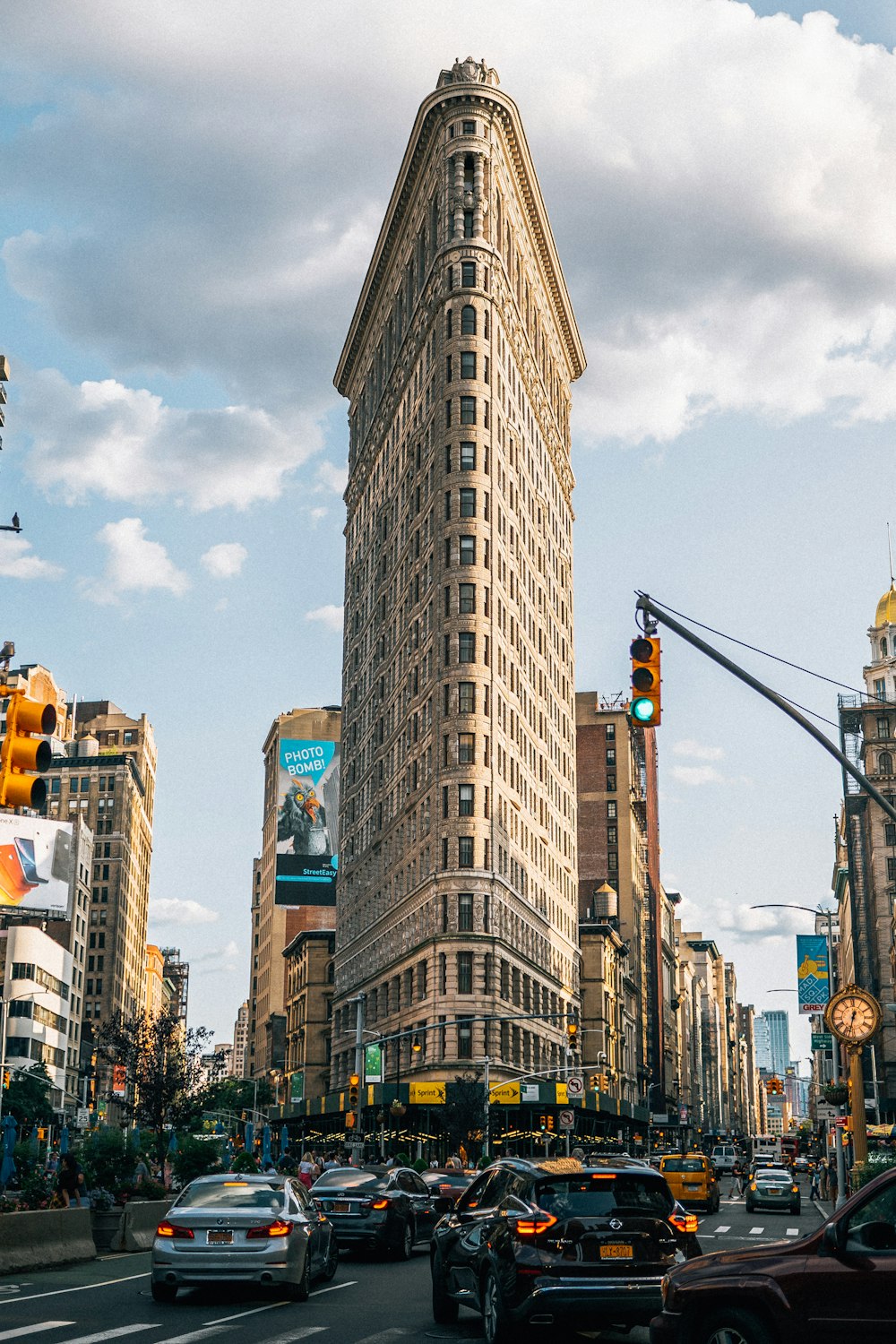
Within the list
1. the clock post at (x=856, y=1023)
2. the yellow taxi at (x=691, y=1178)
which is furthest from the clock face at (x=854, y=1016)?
the yellow taxi at (x=691, y=1178)

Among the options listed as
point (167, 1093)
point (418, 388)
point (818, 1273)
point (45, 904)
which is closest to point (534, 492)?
point (418, 388)

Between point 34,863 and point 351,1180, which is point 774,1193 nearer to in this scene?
point 351,1180

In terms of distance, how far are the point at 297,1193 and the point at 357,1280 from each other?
2892 millimetres

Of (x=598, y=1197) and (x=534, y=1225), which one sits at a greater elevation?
(x=598, y=1197)

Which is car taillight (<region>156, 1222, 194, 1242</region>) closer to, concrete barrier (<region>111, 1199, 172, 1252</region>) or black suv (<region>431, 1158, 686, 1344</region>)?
black suv (<region>431, 1158, 686, 1344</region>)

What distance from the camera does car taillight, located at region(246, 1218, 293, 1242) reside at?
18.1 meters

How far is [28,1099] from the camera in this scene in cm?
11250

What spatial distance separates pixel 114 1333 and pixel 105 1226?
14544 mm

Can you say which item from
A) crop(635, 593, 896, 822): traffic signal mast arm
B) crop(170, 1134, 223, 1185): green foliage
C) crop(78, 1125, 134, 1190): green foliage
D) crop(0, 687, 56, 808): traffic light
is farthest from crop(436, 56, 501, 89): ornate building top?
crop(0, 687, 56, 808): traffic light

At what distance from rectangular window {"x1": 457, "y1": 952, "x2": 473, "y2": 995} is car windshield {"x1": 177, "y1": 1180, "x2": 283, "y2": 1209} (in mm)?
65745

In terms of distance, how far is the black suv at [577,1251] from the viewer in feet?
45.4

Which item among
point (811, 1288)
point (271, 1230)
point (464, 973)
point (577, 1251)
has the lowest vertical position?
point (271, 1230)

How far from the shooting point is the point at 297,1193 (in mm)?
19797

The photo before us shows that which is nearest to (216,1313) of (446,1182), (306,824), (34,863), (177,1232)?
(177,1232)
